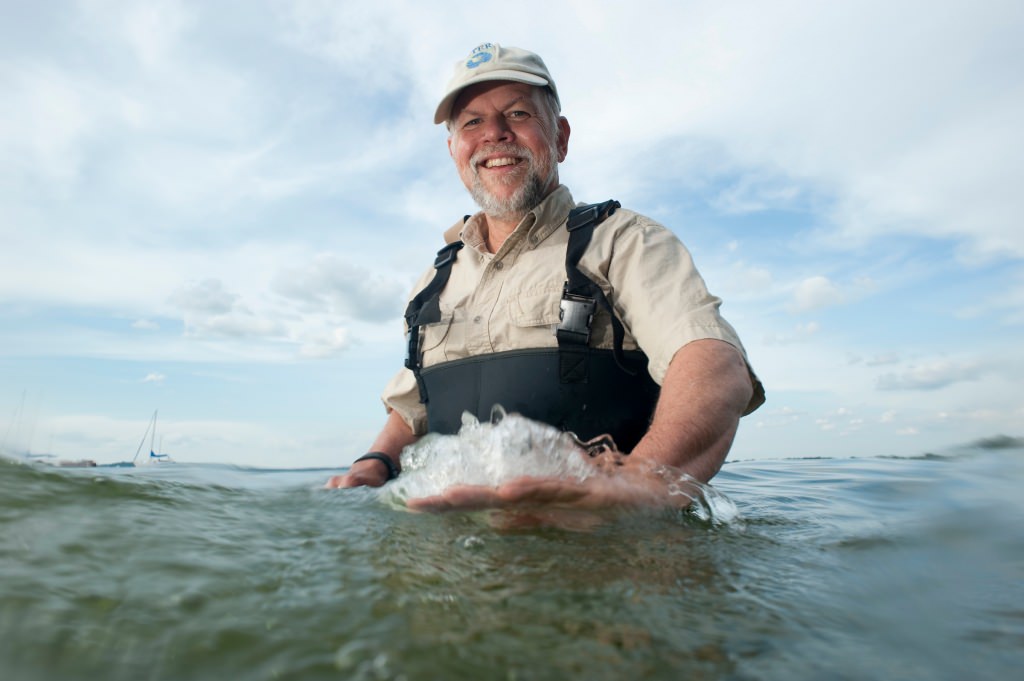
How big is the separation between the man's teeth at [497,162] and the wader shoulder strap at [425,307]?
A: 0.56 metres

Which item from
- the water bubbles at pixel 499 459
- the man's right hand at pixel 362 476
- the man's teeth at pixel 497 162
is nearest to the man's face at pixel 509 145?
the man's teeth at pixel 497 162

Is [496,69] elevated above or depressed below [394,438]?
above

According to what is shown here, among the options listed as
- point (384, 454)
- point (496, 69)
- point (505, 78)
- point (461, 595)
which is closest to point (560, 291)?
point (505, 78)

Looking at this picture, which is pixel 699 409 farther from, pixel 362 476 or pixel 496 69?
pixel 496 69

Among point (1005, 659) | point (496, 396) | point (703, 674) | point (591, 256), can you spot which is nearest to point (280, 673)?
point (703, 674)

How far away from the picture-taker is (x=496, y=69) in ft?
13.1

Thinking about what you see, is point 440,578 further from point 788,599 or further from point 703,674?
point 788,599

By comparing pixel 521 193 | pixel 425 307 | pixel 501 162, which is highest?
pixel 501 162

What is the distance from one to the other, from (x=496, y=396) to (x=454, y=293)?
2.82ft

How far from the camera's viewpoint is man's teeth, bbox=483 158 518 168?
4.11 metres

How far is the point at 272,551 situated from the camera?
6.86ft

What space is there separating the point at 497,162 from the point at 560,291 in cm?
114

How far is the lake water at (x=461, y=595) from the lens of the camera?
1353mm

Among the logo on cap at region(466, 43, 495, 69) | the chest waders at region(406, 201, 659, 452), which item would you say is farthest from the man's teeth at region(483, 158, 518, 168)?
the chest waders at region(406, 201, 659, 452)
